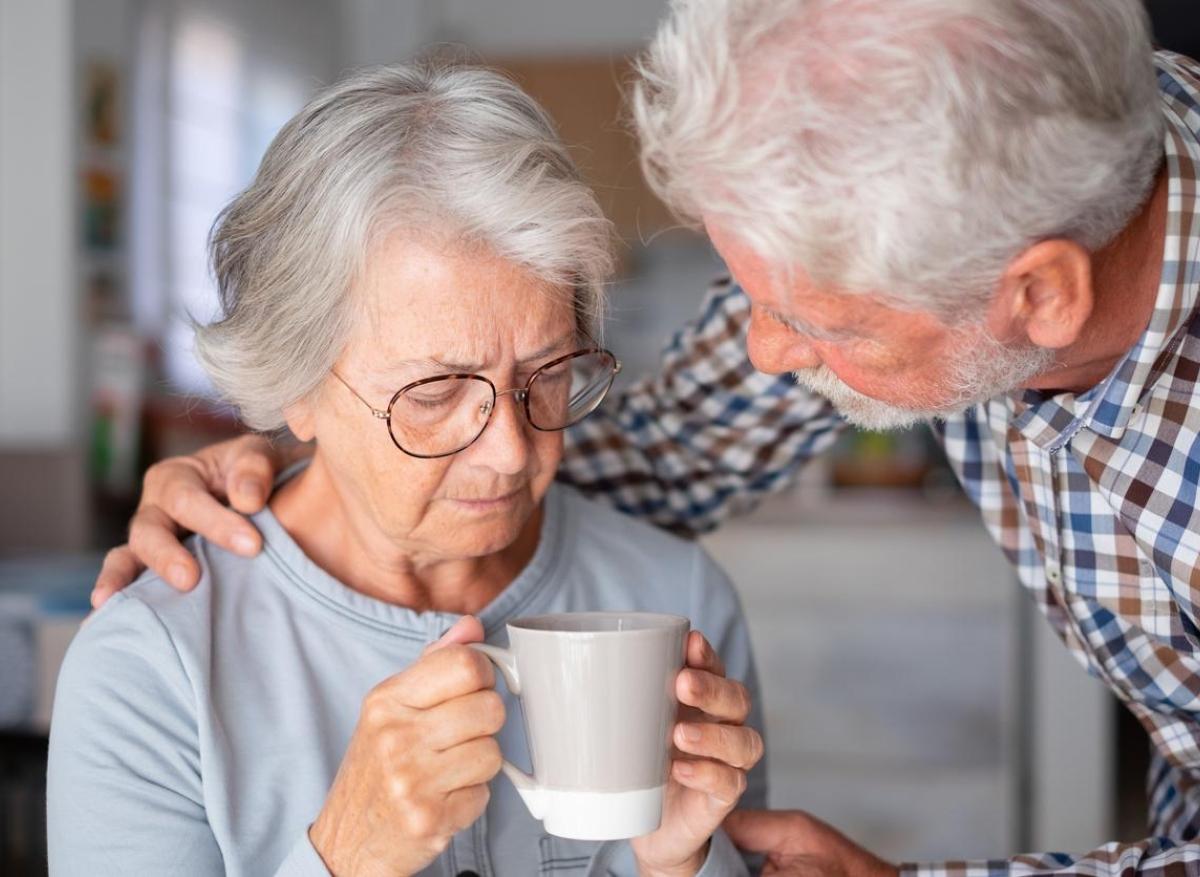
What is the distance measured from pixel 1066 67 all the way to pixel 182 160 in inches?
155

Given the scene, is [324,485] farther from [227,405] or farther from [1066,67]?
[1066,67]

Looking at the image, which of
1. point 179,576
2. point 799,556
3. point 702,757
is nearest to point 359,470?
point 179,576

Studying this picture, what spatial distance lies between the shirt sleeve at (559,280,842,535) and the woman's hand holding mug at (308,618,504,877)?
0.69 metres

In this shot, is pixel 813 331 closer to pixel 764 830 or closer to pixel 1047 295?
pixel 1047 295

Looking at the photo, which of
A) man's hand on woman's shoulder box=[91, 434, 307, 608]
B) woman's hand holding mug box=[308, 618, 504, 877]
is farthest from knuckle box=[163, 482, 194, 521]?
woman's hand holding mug box=[308, 618, 504, 877]

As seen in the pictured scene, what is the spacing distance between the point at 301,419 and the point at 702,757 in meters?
0.51

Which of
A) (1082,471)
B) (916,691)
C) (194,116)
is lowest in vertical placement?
(916,691)

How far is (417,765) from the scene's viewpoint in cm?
98

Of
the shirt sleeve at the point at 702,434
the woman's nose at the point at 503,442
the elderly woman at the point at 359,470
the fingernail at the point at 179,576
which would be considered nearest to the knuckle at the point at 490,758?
the elderly woman at the point at 359,470

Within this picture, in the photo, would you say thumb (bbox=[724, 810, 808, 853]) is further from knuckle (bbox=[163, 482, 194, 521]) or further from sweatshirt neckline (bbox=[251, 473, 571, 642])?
knuckle (bbox=[163, 482, 194, 521])

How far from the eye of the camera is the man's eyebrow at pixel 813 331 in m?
1.10

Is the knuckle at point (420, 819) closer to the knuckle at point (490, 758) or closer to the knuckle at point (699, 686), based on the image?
the knuckle at point (490, 758)

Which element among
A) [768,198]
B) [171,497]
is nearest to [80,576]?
[171,497]

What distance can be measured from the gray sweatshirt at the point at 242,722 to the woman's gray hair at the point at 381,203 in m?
0.21
